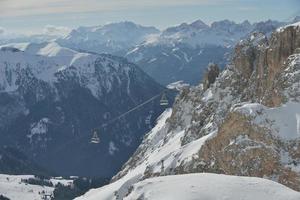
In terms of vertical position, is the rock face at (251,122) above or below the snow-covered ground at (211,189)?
below

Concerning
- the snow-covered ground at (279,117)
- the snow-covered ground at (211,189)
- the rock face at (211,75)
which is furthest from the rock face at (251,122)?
the snow-covered ground at (211,189)

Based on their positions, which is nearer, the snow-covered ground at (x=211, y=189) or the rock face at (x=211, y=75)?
the snow-covered ground at (x=211, y=189)

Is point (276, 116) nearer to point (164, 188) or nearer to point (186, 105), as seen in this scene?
point (164, 188)

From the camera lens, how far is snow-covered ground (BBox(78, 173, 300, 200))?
5469cm

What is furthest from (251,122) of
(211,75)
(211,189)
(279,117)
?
(211,75)

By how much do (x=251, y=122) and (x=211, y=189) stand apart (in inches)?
1113

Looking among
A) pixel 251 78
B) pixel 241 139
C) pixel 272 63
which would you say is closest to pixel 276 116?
pixel 241 139

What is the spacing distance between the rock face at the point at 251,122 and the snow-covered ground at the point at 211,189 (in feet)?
60.8

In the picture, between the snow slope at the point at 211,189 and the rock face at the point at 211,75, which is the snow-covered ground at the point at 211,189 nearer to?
the snow slope at the point at 211,189

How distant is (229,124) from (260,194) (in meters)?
31.6

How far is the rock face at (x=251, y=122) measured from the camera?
256 feet

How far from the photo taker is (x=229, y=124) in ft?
283

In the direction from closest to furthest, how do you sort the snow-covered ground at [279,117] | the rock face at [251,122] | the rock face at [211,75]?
the rock face at [251,122]
the snow-covered ground at [279,117]
the rock face at [211,75]

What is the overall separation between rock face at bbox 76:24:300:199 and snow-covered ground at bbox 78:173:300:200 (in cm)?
1854
